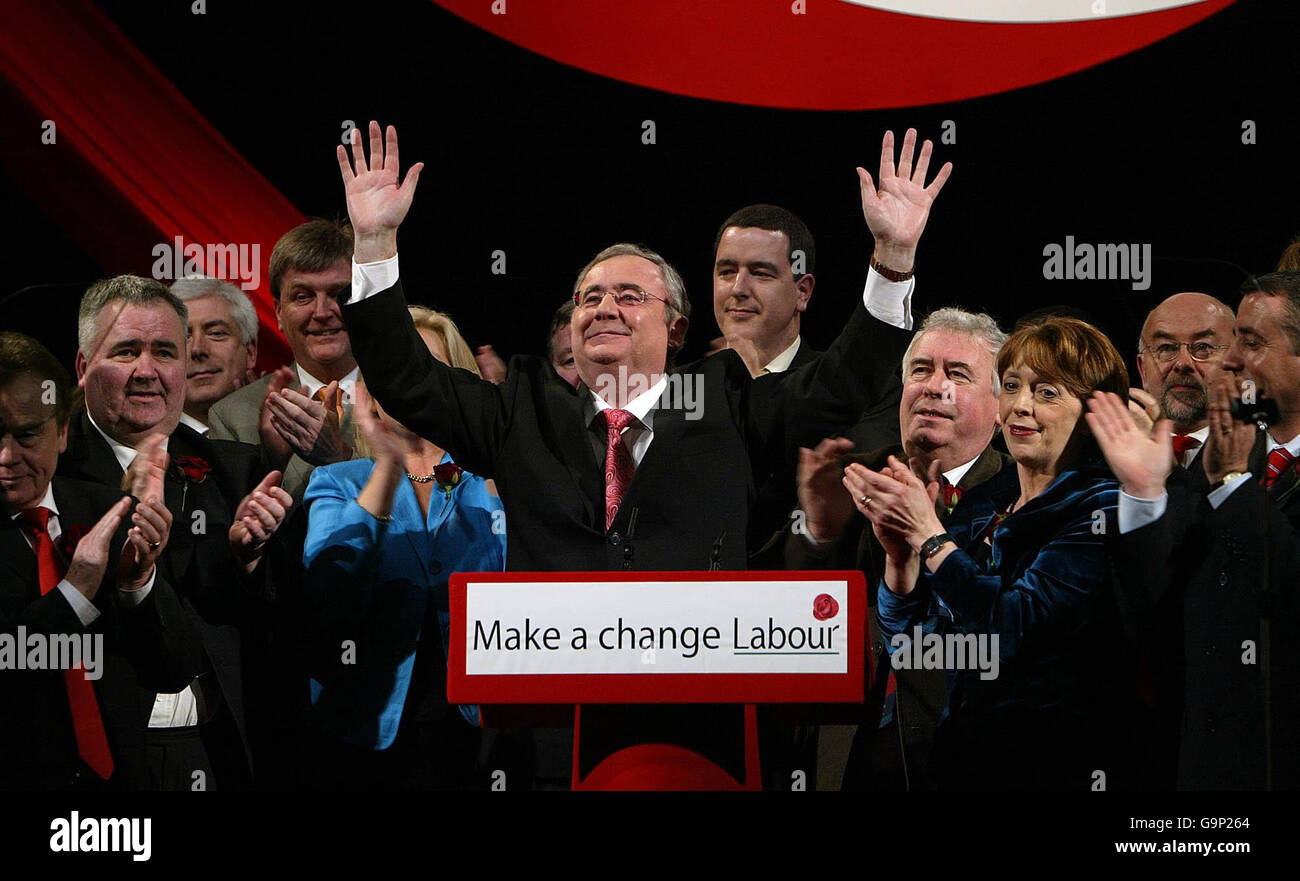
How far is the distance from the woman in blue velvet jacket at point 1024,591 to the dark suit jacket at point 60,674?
2.04m

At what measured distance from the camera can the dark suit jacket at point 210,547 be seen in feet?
14.9

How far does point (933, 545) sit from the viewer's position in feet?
14.2

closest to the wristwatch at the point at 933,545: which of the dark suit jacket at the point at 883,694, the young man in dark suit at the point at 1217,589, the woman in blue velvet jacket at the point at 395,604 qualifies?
the dark suit jacket at the point at 883,694

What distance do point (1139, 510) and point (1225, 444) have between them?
347 millimetres

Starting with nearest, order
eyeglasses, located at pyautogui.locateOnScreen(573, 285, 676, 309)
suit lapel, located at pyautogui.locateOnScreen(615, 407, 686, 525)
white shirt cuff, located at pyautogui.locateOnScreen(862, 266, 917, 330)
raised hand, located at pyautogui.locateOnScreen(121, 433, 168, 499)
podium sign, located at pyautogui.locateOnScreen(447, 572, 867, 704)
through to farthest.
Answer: podium sign, located at pyautogui.locateOnScreen(447, 572, 867, 704), white shirt cuff, located at pyautogui.locateOnScreen(862, 266, 917, 330), suit lapel, located at pyautogui.locateOnScreen(615, 407, 686, 525), eyeglasses, located at pyautogui.locateOnScreen(573, 285, 676, 309), raised hand, located at pyautogui.locateOnScreen(121, 433, 168, 499)

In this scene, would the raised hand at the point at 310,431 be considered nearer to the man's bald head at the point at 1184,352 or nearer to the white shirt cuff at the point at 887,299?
the white shirt cuff at the point at 887,299

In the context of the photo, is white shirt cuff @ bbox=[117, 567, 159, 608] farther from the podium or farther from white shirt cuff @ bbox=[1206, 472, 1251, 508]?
white shirt cuff @ bbox=[1206, 472, 1251, 508]

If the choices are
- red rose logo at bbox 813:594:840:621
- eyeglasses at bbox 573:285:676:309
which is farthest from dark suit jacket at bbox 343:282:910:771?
red rose logo at bbox 813:594:840:621

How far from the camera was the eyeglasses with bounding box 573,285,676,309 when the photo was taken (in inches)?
176

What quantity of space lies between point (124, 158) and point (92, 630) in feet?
4.82

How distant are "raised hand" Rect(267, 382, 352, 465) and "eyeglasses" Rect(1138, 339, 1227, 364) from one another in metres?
2.42

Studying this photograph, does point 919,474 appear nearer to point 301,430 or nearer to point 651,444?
point 651,444
